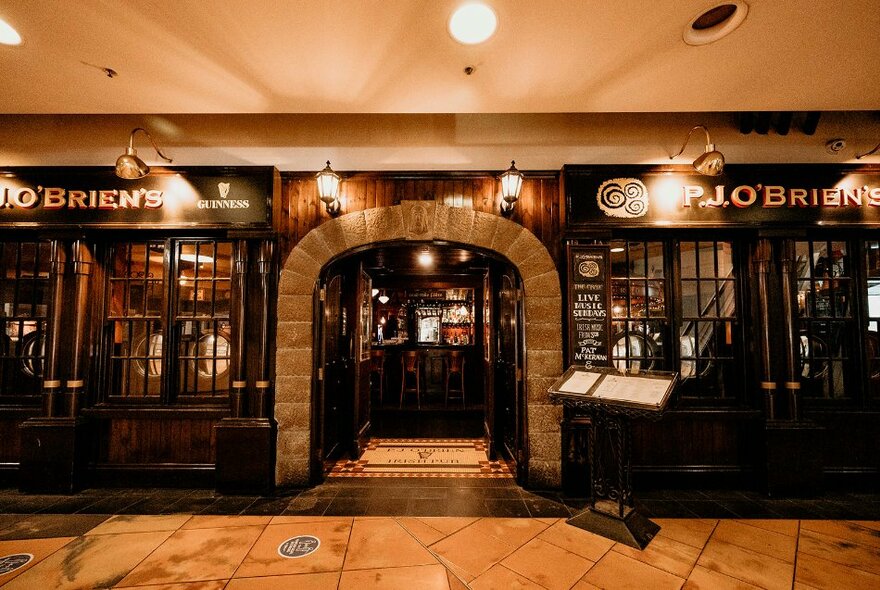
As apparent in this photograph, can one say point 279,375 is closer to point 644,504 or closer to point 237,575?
point 237,575

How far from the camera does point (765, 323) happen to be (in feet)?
13.4

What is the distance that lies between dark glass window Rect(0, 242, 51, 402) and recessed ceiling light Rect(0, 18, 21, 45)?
2.66 metres

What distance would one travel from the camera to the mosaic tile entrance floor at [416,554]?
8.52 feet

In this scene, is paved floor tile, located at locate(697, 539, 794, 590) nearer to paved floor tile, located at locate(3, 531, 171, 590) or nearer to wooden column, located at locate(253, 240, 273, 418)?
wooden column, located at locate(253, 240, 273, 418)

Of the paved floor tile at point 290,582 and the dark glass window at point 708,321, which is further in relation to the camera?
the dark glass window at point 708,321

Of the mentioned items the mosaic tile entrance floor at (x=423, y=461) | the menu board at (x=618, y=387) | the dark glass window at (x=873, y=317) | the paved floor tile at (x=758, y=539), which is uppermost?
the dark glass window at (x=873, y=317)

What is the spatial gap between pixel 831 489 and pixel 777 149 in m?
3.65

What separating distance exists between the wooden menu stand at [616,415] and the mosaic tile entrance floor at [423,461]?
1278 mm

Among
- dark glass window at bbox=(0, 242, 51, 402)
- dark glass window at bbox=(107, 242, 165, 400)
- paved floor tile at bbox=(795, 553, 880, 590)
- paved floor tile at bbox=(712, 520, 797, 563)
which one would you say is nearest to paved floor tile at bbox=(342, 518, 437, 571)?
paved floor tile at bbox=(712, 520, 797, 563)

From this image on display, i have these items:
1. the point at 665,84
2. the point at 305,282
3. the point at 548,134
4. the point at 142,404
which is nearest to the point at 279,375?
the point at 305,282

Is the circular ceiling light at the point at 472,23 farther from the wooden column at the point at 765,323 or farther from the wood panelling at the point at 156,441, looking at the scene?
the wood panelling at the point at 156,441

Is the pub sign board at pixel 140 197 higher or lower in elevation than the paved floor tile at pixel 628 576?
higher

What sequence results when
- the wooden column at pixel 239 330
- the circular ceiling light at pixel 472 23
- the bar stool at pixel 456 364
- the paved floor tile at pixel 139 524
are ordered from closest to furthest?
the circular ceiling light at pixel 472 23 < the paved floor tile at pixel 139 524 < the wooden column at pixel 239 330 < the bar stool at pixel 456 364

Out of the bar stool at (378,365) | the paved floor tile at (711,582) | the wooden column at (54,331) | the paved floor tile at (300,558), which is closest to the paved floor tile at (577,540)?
the paved floor tile at (711,582)
